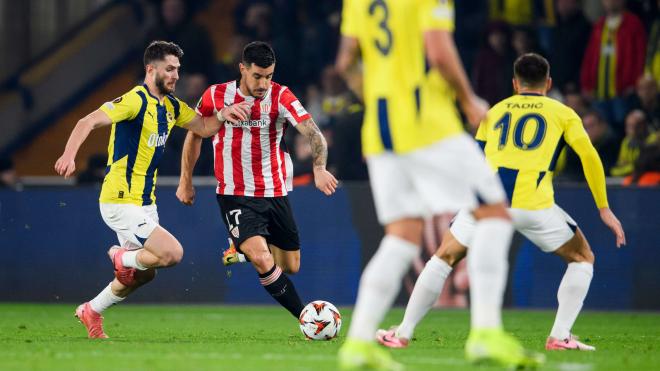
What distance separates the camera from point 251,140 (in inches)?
384

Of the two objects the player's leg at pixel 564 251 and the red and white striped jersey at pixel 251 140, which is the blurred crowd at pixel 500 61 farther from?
the player's leg at pixel 564 251

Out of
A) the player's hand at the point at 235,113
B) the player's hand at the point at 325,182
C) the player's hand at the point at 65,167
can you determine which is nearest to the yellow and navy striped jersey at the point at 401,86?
the player's hand at the point at 65,167

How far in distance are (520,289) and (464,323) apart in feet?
6.50

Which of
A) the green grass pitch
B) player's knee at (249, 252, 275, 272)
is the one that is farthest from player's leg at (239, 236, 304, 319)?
the green grass pitch

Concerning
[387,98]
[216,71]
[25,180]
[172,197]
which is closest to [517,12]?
[216,71]

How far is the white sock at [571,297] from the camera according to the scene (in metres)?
8.15

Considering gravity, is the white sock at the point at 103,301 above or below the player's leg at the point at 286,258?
below

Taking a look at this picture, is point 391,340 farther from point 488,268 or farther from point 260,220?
point 488,268

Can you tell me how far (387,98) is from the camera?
20.6 ft

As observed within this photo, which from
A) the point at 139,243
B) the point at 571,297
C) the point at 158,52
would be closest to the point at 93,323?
the point at 139,243

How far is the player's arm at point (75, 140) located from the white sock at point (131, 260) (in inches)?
35.6

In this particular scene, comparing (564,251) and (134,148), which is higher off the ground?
(134,148)

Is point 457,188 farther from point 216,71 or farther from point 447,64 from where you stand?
point 216,71

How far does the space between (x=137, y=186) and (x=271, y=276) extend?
48.1 inches
